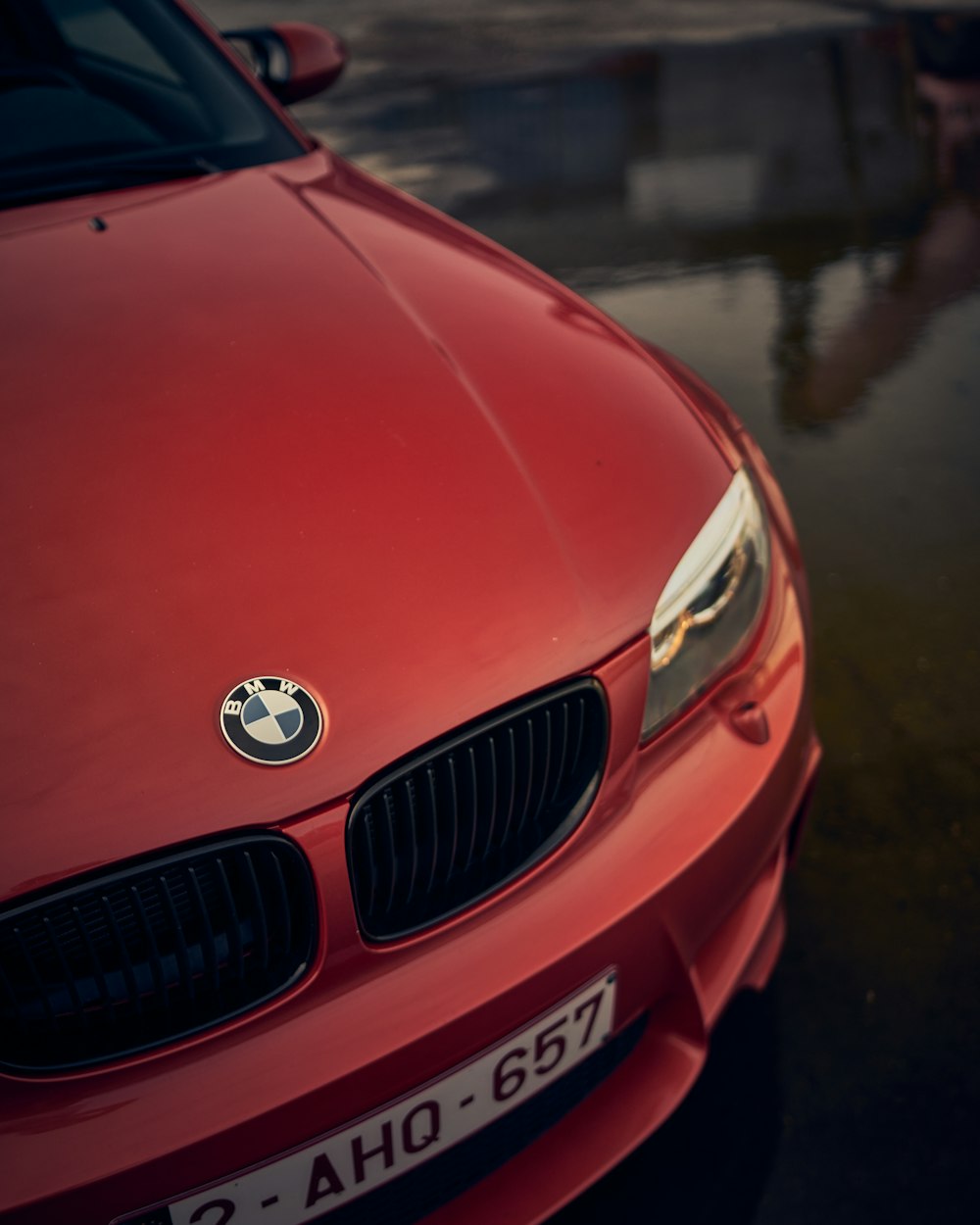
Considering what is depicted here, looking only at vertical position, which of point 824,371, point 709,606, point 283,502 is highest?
point 283,502

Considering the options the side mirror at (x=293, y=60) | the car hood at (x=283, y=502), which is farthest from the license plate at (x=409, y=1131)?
the side mirror at (x=293, y=60)

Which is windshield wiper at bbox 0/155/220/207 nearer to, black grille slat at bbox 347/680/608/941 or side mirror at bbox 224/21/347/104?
side mirror at bbox 224/21/347/104

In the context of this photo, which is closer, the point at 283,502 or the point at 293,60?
the point at 283,502

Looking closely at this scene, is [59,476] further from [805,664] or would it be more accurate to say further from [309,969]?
[805,664]

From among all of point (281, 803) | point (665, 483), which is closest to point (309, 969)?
point (281, 803)

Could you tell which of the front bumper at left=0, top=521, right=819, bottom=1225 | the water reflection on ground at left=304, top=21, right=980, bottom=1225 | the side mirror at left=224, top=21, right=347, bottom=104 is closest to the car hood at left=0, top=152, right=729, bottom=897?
the front bumper at left=0, top=521, right=819, bottom=1225

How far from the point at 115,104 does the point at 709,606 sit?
1530mm

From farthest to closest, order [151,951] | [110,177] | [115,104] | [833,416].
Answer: [833,416]
[115,104]
[110,177]
[151,951]

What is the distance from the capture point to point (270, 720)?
44.5 inches

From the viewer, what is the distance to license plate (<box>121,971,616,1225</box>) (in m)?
1.10

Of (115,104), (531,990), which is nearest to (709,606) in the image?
(531,990)

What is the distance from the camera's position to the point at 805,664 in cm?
158

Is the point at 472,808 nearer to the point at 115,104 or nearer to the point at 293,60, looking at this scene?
the point at 115,104

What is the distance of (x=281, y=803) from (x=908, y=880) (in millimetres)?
1318
